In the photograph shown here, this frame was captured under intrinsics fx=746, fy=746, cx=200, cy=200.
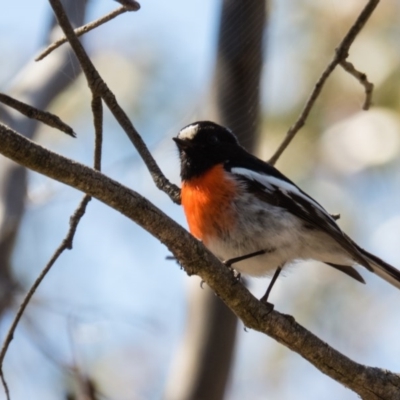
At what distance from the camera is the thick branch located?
2.02m

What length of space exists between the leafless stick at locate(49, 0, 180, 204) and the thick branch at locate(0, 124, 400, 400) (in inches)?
27.4

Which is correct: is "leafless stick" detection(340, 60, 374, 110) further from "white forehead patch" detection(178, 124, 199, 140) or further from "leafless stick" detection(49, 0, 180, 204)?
"leafless stick" detection(49, 0, 180, 204)

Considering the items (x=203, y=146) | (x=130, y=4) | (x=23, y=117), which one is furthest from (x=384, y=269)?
(x=23, y=117)

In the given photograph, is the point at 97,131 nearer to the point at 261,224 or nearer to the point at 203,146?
the point at 261,224

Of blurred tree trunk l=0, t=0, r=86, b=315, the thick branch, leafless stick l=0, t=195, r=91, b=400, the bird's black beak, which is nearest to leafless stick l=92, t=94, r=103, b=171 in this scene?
→ leafless stick l=0, t=195, r=91, b=400

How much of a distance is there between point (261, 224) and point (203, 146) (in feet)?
2.28

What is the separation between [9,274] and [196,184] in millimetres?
1206

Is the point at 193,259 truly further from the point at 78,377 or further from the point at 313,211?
the point at 313,211

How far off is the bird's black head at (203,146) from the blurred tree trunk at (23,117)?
0.69 m

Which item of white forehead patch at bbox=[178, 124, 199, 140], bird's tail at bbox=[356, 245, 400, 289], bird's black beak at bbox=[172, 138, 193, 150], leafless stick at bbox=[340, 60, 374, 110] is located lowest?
bird's tail at bbox=[356, 245, 400, 289]

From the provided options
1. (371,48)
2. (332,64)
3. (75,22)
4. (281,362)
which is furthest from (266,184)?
(281,362)

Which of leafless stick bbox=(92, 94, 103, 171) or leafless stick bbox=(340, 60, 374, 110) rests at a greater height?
leafless stick bbox=(340, 60, 374, 110)

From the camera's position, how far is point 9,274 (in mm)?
4117

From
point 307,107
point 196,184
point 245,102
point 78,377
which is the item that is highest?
point 245,102
